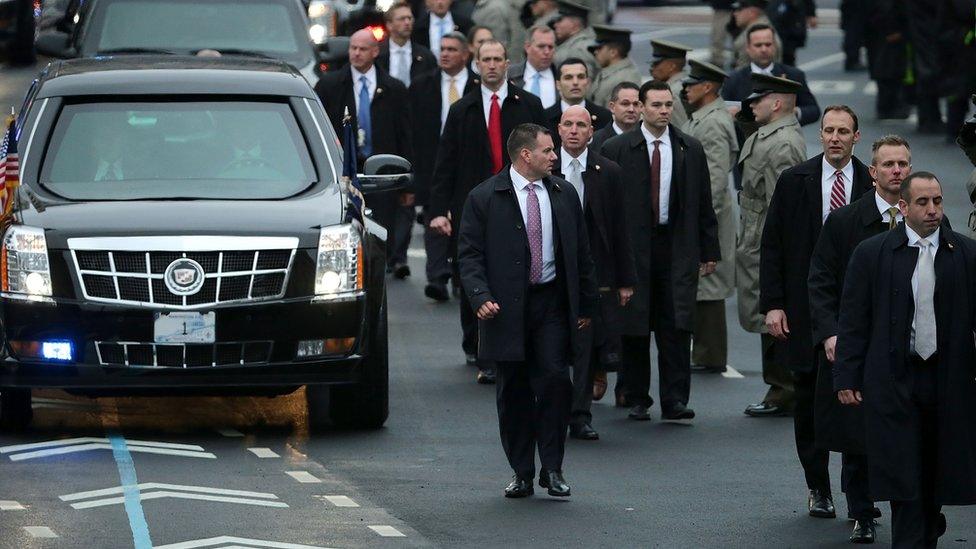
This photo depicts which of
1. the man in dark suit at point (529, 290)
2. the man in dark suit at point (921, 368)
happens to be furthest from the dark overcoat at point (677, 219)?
the man in dark suit at point (921, 368)

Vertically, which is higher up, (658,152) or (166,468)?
(658,152)

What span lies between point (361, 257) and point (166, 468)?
164cm

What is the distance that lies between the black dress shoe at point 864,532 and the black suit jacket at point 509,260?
69.9 inches

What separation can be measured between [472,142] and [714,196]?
1648mm

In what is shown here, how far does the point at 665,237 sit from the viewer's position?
14.2 m

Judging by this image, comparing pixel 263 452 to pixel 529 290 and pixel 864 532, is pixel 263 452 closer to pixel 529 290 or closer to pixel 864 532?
pixel 529 290

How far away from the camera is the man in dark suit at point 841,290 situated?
35.0 ft

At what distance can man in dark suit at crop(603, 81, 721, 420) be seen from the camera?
14039mm

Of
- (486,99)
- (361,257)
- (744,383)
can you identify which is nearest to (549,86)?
(486,99)

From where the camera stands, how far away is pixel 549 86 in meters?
18.7

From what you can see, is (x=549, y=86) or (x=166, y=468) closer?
(x=166, y=468)

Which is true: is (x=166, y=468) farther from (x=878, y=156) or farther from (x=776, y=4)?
(x=776, y=4)

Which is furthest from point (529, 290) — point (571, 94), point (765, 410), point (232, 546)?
point (571, 94)

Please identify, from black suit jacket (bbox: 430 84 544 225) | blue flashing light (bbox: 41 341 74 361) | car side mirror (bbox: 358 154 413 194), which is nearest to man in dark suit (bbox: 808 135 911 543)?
car side mirror (bbox: 358 154 413 194)
